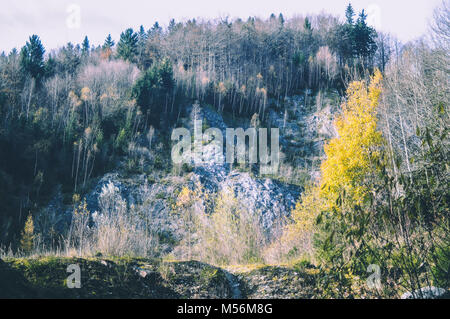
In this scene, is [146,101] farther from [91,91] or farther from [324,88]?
[324,88]

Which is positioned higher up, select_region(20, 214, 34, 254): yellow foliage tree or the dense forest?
the dense forest

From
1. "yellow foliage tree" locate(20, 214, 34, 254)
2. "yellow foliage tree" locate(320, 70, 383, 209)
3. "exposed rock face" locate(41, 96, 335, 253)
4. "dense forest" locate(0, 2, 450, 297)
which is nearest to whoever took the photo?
"dense forest" locate(0, 2, 450, 297)

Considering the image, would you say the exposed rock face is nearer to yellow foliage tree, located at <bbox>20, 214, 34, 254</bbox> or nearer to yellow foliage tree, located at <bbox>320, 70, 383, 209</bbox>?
yellow foliage tree, located at <bbox>20, 214, 34, 254</bbox>

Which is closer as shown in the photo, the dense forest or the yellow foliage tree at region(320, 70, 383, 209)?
the dense forest

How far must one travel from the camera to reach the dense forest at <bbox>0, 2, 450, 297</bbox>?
8.93 ft

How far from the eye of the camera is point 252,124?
1120 inches

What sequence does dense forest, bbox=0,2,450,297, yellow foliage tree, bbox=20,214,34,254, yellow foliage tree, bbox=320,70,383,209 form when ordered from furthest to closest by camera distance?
yellow foliage tree, bbox=20,214,34,254 < yellow foliage tree, bbox=320,70,383,209 < dense forest, bbox=0,2,450,297

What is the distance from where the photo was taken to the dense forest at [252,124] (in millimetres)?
2723

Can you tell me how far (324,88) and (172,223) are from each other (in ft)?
95.7

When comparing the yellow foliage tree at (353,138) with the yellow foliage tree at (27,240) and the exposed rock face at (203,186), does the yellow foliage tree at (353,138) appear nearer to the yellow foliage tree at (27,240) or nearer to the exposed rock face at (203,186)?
the exposed rock face at (203,186)

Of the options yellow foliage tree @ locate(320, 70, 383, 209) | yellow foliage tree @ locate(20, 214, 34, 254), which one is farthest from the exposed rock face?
yellow foliage tree @ locate(320, 70, 383, 209)

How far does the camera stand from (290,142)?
29.9m

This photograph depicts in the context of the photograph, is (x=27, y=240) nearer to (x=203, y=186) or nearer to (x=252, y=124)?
(x=203, y=186)

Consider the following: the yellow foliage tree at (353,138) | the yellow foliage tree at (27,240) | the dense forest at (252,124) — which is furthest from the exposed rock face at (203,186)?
the yellow foliage tree at (353,138)
